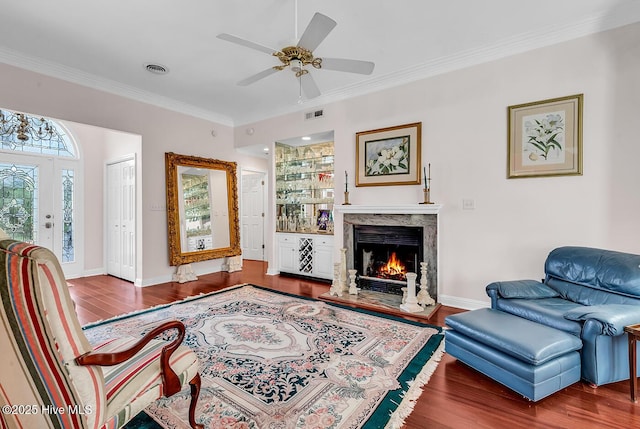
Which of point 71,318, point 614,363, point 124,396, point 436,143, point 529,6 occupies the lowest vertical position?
point 614,363

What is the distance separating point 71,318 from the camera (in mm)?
1093

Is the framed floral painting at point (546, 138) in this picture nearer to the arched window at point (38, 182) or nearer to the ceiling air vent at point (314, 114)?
the ceiling air vent at point (314, 114)

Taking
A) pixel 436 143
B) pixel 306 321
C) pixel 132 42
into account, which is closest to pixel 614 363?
pixel 306 321

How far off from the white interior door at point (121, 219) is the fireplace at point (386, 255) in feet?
12.4

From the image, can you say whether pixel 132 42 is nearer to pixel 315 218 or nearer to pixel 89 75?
pixel 89 75

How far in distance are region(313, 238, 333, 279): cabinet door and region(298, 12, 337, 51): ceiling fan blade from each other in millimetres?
3249

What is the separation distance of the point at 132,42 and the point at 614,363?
518cm

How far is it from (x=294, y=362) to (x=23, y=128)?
19.2 ft

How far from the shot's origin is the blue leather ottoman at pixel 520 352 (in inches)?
75.2

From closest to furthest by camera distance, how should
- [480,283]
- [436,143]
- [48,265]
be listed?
[48,265] < [480,283] < [436,143]

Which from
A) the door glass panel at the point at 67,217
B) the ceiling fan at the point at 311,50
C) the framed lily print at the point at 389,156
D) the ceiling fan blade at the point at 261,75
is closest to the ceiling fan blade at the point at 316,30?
the ceiling fan at the point at 311,50

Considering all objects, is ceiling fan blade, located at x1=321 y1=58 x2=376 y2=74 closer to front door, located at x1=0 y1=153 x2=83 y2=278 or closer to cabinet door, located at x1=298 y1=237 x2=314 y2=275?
cabinet door, located at x1=298 y1=237 x2=314 y2=275

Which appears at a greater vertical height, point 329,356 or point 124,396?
point 124,396

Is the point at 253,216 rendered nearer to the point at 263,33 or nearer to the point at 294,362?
the point at 263,33
